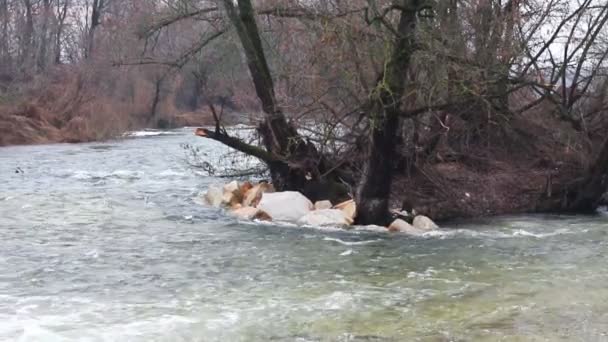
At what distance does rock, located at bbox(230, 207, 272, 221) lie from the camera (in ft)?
44.8

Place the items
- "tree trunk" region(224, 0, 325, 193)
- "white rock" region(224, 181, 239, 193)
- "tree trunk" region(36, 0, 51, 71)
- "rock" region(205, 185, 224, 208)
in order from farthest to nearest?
"tree trunk" region(36, 0, 51, 71), "white rock" region(224, 181, 239, 193), "rock" region(205, 185, 224, 208), "tree trunk" region(224, 0, 325, 193)

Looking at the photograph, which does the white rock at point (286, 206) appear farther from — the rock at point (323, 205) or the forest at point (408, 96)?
the forest at point (408, 96)

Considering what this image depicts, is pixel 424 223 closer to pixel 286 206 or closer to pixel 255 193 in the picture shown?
pixel 286 206

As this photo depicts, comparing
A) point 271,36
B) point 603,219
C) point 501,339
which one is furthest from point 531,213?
point 501,339

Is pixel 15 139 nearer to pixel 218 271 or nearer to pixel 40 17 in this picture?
pixel 40 17

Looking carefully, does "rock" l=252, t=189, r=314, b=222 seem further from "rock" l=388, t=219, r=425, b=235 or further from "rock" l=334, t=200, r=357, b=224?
"rock" l=388, t=219, r=425, b=235

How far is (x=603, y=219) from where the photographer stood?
45.5 feet

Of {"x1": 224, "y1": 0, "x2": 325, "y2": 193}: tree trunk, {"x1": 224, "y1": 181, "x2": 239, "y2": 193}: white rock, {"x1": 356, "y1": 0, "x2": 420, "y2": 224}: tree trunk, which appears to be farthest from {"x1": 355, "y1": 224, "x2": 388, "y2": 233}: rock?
{"x1": 224, "y1": 181, "x2": 239, "y2": 193}: white rock

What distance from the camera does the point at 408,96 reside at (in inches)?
495

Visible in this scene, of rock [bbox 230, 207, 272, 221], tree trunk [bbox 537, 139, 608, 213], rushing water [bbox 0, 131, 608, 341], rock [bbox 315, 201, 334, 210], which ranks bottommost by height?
rushing water [bbox 0, 131, 608, 341]

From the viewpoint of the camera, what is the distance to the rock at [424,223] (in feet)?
41.7

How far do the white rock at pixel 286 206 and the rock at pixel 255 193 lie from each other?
0.81 metres

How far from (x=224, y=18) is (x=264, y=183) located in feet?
11.6

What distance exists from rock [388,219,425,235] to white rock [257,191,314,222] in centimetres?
168
